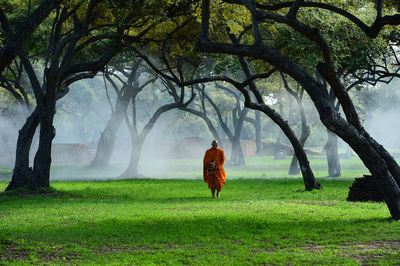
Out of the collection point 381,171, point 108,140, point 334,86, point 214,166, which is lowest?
point 381,171

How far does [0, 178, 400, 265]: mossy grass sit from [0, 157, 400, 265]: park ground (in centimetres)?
2

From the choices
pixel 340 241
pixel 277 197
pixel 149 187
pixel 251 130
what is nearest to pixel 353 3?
pixel 277 197

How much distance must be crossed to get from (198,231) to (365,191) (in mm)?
6999

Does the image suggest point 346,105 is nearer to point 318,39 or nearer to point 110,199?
point 318,39

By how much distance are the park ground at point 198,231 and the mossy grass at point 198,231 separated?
0.05 feet

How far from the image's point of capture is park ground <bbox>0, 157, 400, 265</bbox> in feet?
26.5

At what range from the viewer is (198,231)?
10.3 m

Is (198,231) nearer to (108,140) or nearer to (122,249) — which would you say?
(122,249)

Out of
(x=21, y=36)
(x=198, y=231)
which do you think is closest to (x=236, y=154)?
(x=198, y=231)

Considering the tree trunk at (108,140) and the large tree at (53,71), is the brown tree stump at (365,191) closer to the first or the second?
the large tree at (53,71)

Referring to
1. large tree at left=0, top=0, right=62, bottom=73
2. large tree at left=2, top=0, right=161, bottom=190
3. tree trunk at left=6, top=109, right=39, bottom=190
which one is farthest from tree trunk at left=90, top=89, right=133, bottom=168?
large tree at left=0, top=0, right=62, bottom=73

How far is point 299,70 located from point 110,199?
851 centimetres

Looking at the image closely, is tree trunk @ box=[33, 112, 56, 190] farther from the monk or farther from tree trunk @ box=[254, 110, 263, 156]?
tree trunk @ box=[254, 110, 263, 156]

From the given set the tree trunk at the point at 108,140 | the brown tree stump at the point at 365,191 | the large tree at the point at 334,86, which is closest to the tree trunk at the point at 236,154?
the tree trunk at the point at 108,140
